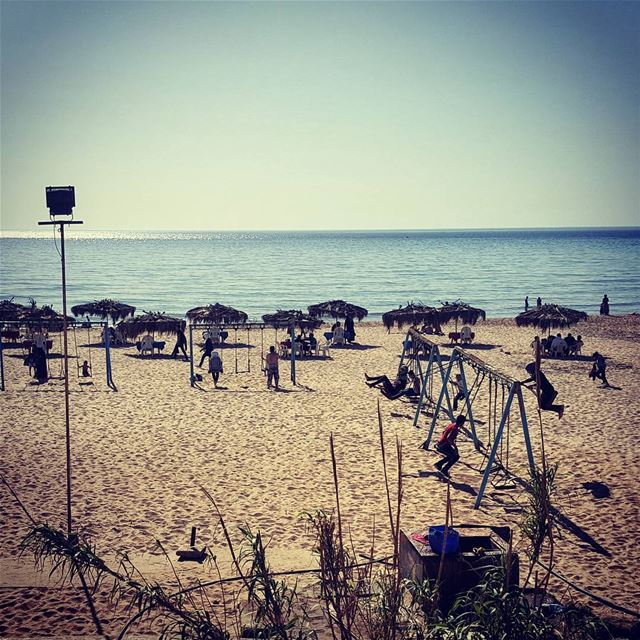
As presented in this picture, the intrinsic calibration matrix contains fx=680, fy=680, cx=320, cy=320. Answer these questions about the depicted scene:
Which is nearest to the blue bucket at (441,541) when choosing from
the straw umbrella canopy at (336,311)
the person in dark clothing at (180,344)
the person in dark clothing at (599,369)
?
the person in dark clothing at (599,369)

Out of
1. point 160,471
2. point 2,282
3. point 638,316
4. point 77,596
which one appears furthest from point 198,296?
point 77,596

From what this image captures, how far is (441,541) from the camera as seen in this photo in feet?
22.2

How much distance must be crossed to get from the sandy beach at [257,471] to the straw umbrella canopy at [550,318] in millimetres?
6982

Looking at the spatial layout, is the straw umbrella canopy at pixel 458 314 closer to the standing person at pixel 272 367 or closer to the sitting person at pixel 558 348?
the sitting person at pixel 558 348

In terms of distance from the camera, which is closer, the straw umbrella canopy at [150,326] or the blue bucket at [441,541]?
the blue bucket at [441,541]

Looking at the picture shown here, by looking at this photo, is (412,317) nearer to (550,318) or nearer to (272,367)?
(550,318)

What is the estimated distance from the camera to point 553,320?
2797cm

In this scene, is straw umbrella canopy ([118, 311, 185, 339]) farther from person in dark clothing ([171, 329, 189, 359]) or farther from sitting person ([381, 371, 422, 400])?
sitting person ([381, 371, 422, 400])

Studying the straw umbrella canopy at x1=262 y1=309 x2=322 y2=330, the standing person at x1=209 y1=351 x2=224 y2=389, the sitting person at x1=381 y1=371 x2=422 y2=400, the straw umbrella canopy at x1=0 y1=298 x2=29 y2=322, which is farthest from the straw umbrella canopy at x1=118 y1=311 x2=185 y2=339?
the sitting person at x1=381 y1=371 x2=422 y2=400

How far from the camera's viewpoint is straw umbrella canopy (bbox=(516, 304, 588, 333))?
27859mm

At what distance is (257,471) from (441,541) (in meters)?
5.55

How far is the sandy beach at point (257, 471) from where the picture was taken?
826 centimetres

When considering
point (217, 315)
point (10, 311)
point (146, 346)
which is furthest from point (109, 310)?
point (146, 346)

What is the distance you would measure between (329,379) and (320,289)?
5342 centimetres
